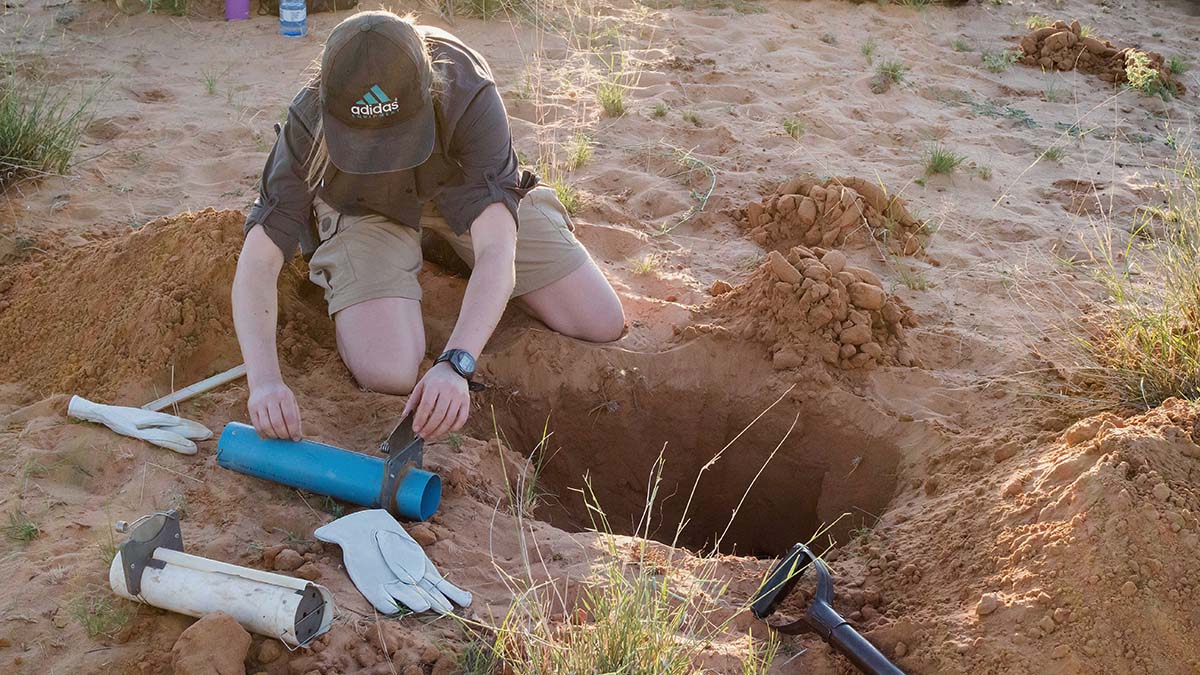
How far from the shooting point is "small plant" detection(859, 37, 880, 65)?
6.31 metres

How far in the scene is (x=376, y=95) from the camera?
2770 millimetres

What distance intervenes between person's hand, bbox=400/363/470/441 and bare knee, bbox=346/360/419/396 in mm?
622

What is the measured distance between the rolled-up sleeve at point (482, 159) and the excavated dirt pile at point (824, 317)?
989 millimetres

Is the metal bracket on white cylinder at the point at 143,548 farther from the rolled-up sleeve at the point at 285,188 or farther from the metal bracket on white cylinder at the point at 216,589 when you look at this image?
the rolled-up sleeve at the point at 285,188

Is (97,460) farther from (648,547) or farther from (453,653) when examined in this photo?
(648,547)

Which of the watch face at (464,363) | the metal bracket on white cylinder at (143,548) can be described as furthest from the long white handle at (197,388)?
the watch face at (464,363)

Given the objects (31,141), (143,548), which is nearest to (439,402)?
(143,548)

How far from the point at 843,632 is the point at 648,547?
1.98ft

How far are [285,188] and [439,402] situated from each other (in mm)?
899

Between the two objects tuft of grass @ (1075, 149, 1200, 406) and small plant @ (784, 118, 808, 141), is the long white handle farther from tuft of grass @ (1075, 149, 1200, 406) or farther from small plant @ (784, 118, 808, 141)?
small plant @ (784, 118, 808, 141)

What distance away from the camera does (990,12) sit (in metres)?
7.36

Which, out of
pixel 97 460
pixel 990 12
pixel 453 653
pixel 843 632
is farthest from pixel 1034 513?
pixel 990 12

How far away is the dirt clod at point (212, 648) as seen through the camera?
7.14 feet

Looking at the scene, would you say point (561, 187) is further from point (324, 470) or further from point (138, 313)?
point (324, 470)
